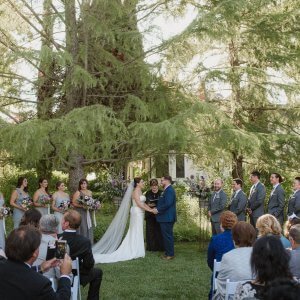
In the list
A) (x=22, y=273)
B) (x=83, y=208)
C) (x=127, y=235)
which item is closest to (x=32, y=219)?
(x=22, y=273)

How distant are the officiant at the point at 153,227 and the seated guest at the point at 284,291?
9207 millimetres

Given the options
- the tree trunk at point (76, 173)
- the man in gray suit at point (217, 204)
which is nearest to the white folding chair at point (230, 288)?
the man in gray suit at point (217, 204)

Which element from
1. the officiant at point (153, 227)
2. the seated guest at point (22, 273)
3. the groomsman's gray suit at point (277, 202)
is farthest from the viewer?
the officiant at point (153, 227)

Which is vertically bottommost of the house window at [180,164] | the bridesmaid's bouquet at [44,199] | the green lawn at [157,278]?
the green lawn at [157,278]

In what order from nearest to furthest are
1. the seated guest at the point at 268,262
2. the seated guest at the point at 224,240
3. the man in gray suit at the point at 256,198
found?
the seated guest at the point at 268,262, the seated guest at the point at 224,240, the man in gray suit at the point at 256,198

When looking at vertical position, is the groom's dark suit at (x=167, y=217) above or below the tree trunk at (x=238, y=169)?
below

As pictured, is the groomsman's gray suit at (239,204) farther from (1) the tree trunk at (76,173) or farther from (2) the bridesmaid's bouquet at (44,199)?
(2) the bridesmaid's bouquet at (44,199)

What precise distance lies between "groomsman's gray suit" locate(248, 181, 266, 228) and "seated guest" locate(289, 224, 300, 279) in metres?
5.46

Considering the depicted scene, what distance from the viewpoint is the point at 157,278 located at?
8.71 metres

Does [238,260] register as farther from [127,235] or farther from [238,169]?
[238,169]

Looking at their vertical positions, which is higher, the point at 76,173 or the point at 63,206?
the point at 76,173

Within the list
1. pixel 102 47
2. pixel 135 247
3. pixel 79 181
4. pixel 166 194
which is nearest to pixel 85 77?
pixel 102 47

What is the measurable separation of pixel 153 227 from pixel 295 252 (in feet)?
24.2

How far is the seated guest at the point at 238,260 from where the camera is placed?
4684mm
